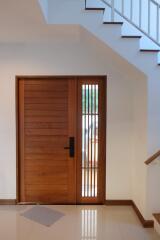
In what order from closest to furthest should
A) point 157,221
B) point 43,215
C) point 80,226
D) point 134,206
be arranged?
1. point 157,221
2. point 80,226
3. point 43,215
4. point 134,206

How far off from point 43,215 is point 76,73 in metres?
2.20

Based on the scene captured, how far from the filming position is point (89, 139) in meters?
4.08

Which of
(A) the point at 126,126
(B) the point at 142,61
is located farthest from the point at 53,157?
(B) the point at 142,61

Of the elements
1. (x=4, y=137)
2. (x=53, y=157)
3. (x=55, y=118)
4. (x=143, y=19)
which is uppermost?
(x=143, y=19)

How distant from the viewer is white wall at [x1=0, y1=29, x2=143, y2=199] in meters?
3.91

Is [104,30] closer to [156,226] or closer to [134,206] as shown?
[156,226]

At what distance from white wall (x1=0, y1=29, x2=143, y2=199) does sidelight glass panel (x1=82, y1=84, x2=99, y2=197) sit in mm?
222

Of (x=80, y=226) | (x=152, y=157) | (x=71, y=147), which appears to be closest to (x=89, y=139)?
(x=71, y=147)

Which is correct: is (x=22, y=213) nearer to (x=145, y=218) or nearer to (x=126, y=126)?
(x=145, y=218)

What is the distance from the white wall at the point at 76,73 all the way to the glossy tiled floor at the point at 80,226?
0.36m

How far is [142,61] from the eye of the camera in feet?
10.3

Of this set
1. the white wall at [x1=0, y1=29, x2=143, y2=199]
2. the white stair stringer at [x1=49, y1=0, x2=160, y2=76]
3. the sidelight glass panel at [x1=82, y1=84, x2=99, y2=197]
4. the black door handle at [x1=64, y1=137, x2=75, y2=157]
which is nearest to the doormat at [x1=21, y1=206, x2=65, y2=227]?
the white wall at [x1=0, y1=29, x2=143, y2=199]

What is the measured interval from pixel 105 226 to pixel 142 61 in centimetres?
223

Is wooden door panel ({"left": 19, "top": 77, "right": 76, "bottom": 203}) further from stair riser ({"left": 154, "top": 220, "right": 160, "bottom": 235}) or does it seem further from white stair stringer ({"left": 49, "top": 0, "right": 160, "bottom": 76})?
stair riser ({"left": 154, "top": 220, "right": 160, "bottom": 235})
